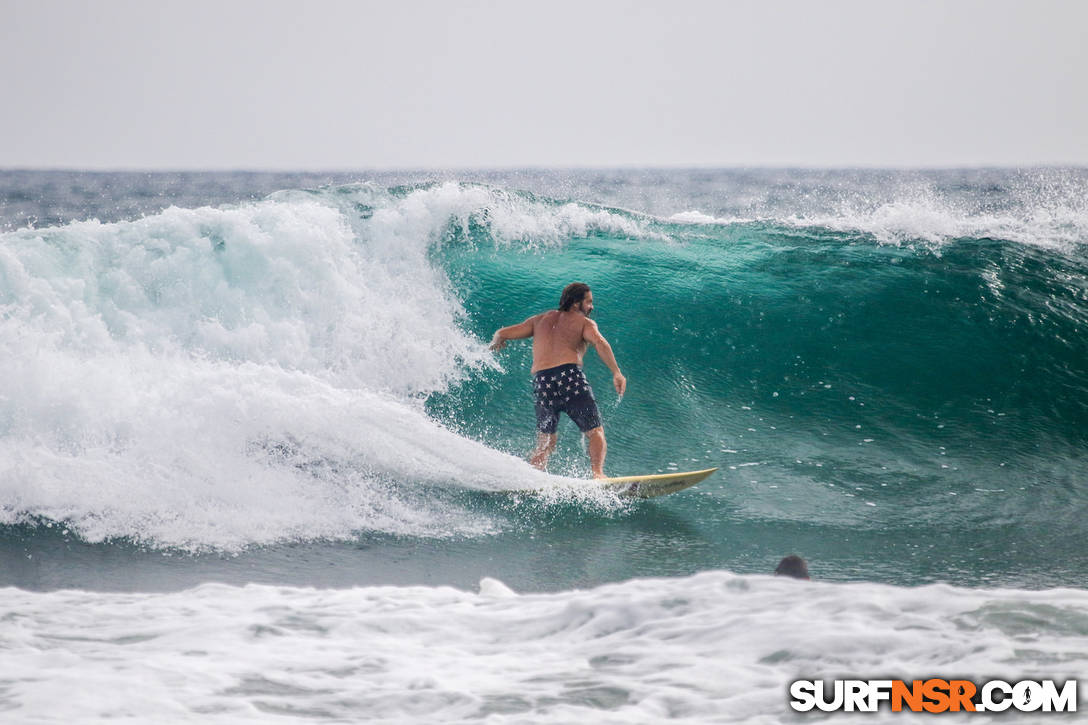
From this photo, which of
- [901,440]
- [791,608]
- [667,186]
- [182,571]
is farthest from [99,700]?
[667,186]

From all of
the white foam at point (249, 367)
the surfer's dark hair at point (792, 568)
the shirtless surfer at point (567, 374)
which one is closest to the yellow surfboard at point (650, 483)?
the shirtless surfer at point (567, 374)

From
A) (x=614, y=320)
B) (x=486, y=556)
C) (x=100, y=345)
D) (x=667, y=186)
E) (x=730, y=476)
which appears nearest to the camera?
(x=486, y=556)

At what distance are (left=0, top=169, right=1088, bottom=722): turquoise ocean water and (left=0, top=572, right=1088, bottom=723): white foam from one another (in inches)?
0.6

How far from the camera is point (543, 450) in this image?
598 cm

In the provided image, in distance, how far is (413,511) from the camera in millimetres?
5359

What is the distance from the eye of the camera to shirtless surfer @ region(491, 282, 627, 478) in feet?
19.4

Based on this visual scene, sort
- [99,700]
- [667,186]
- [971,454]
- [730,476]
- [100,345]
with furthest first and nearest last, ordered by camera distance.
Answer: [667,186], [100,345], [971,454], [730,476], [99,700]

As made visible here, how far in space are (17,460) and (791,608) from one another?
469 cm

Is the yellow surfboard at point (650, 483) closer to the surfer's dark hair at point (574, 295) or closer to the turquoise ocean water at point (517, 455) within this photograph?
the turquoise ocean water at point (517, 455)

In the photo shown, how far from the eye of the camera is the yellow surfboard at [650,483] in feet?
18.5

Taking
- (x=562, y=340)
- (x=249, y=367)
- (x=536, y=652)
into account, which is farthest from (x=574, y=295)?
(x=536, y=652)

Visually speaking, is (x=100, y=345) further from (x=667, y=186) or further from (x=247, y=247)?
(x=667, y=186)

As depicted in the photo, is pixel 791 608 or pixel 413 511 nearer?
pixel 791 608

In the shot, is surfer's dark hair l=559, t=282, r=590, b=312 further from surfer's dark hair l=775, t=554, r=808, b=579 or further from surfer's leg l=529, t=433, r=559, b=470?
surfer's dark hair l=775, t=554, r=808, b=579
